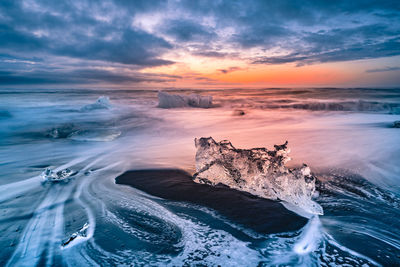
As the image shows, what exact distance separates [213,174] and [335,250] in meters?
1.88

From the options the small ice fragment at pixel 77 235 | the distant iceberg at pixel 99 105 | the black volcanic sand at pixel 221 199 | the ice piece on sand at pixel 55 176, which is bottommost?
the black volcanic sand at pixel 221 199

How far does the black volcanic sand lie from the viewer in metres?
2.39

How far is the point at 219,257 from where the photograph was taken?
1.89 metres

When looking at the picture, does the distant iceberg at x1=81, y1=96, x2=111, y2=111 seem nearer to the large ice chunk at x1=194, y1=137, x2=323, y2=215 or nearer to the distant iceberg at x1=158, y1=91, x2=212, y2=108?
the distant iceberg at x1=158, y1=91, x2=212, y2=108

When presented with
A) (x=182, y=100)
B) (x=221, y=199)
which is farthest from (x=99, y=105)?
(x=221, y=199)

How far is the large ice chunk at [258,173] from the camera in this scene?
9.54 ft

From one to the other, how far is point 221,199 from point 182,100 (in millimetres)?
14695

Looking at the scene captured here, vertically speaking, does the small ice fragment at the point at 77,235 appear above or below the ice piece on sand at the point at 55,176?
below

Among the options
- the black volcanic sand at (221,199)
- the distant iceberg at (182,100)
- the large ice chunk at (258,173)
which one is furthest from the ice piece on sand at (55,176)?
the distant iceberg at (182,100)

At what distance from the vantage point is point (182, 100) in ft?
55.9

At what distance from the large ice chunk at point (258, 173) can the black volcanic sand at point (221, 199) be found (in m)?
0.16

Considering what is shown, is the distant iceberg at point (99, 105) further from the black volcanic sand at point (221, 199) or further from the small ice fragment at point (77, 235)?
the small ice fragment at point (77, 235)

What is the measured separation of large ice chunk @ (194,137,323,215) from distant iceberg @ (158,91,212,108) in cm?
1360

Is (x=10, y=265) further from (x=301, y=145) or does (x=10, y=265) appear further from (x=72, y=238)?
(x=301, y=145)
